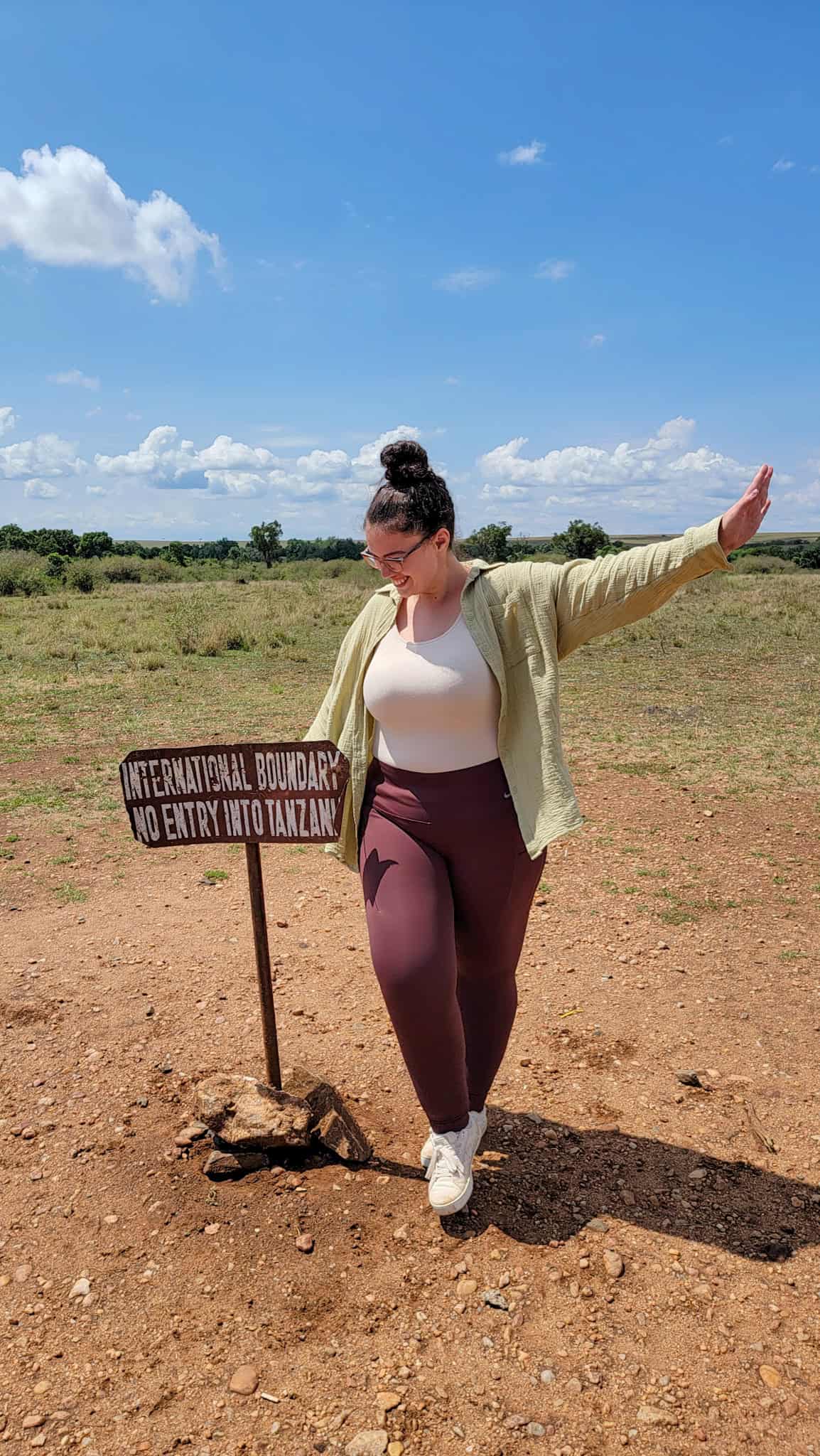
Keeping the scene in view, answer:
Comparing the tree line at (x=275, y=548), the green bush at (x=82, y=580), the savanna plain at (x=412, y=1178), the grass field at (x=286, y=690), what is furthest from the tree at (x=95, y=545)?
the savanna plain at (x=412, y=1178)

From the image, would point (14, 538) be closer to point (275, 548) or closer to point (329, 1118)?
point (275, 548)

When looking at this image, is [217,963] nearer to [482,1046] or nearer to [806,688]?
[482,1046]

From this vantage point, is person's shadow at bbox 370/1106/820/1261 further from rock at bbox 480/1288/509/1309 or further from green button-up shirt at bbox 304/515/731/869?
green button-up shirt at bbox 304/515/731/869

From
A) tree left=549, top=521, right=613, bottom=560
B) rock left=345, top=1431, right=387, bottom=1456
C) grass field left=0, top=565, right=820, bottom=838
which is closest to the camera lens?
rock left=345, top=1431, right=387, bottom=1456

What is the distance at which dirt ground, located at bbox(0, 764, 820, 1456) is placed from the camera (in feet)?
6.47

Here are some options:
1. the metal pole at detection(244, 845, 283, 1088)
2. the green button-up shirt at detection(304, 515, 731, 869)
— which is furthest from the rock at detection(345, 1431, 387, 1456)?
the green button-up shirt at detection(304, 515, 731, 869)

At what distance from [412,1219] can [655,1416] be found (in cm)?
77

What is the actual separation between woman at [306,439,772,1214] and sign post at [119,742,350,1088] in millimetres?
198

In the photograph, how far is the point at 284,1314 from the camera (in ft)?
7.20

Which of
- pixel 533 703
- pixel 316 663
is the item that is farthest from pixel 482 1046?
pixel 316 663

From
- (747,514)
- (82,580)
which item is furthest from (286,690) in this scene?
(82,580)

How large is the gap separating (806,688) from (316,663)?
6588 mm

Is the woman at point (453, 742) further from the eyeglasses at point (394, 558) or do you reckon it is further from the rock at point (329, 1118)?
the rock at point (329, 1118)

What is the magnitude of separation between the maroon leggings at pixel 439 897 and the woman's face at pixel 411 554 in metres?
0.47
